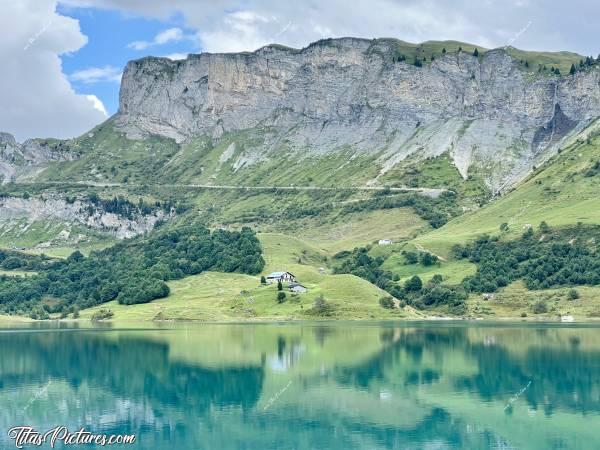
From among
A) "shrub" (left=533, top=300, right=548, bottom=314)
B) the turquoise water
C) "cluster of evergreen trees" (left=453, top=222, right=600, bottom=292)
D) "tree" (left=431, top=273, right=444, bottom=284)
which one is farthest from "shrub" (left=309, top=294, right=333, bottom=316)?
"shrub" (left=533, top=300, right=548, bottom=314)

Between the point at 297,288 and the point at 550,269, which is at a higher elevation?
the point at 550,269

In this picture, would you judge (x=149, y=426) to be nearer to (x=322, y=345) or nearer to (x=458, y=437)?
(x=458, y=437)

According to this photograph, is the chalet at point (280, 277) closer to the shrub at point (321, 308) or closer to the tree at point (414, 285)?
the shrub at point (321, 308)

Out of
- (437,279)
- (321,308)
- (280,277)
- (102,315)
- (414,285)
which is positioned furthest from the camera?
(437,279)

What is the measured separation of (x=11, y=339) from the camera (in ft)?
428

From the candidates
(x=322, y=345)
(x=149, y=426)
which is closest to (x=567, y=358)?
(x=322, y=345)

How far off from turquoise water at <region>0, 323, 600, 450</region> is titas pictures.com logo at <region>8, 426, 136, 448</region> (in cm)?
86

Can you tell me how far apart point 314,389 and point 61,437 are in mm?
26026

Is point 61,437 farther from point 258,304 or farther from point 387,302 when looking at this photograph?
point 387,302

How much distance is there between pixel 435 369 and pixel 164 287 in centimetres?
11174

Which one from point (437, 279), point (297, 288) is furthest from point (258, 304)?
point (437, 279)

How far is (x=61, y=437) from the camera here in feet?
181

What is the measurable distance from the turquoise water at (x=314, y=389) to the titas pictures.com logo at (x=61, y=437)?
855mm

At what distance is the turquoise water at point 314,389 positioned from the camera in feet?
188
